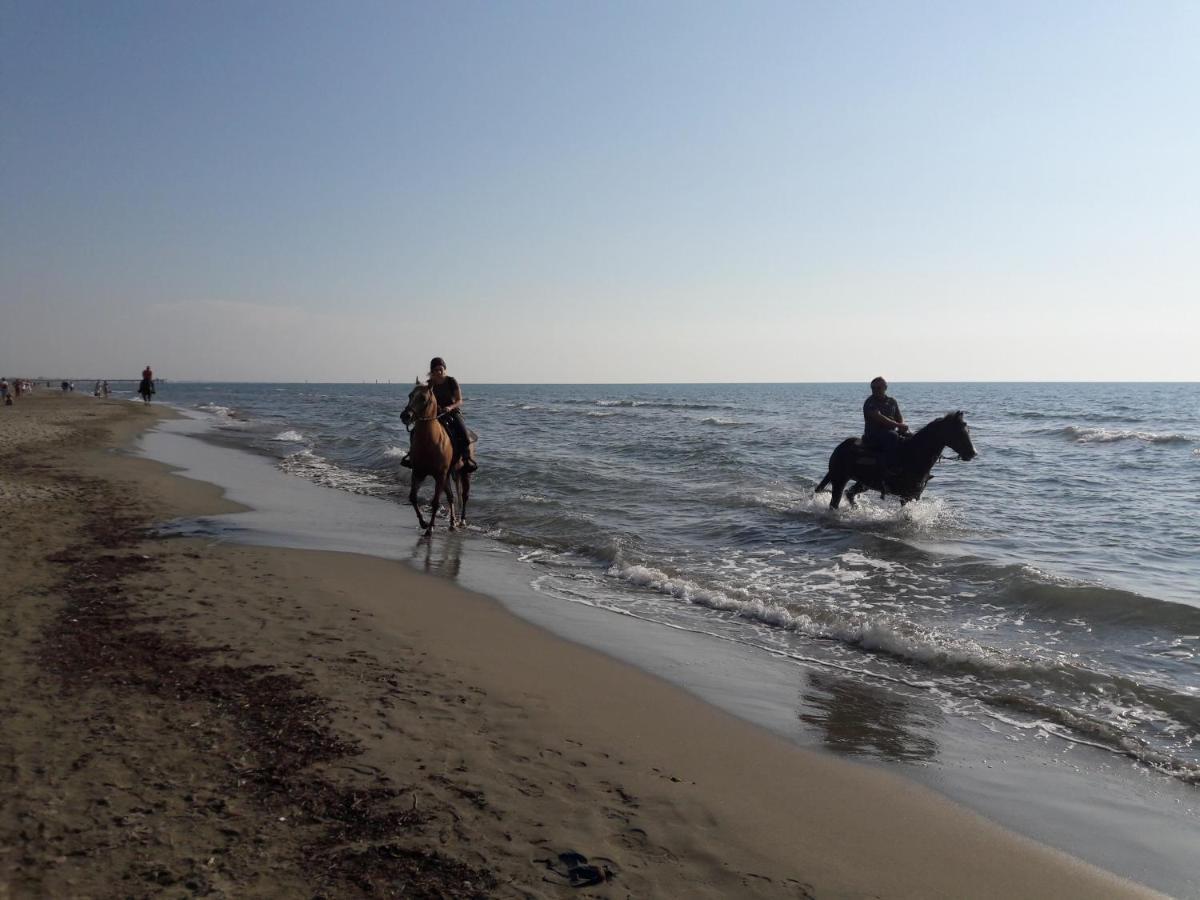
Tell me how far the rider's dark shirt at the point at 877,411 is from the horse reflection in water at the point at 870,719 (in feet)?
28.1

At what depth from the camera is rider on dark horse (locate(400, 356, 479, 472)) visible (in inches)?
444

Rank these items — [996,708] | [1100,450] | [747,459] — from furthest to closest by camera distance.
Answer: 1. [1100,450]
2. [747,459]
3. [996,708]

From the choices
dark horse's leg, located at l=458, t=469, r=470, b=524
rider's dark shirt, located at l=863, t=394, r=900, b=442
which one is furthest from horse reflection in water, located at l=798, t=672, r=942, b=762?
rider's dark shirt, located at l=863, t=394, r=900, b=442

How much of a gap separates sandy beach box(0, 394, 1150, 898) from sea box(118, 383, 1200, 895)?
74cm

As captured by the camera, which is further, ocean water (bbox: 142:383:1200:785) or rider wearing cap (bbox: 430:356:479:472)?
rider wearing cap (bbox: 430:356:479:472)

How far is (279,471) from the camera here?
60.3 ft

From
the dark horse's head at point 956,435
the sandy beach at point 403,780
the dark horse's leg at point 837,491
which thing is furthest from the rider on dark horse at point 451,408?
the dark horse's head at point 956,435

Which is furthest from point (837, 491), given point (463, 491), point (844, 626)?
point (844, 626)

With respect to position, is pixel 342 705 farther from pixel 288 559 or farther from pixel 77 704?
pixel 288 559

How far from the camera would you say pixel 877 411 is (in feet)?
44.9

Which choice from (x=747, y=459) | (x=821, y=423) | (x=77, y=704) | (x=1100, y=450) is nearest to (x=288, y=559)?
(x=77, y=704)

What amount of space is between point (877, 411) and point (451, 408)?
7820 millimetres

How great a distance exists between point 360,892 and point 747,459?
66.7 ft

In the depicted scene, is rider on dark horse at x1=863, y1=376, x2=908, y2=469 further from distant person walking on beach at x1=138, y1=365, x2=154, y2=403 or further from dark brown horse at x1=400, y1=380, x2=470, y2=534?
distant person walking on beach at x1=138, y1=365, x2=154, y2=403
